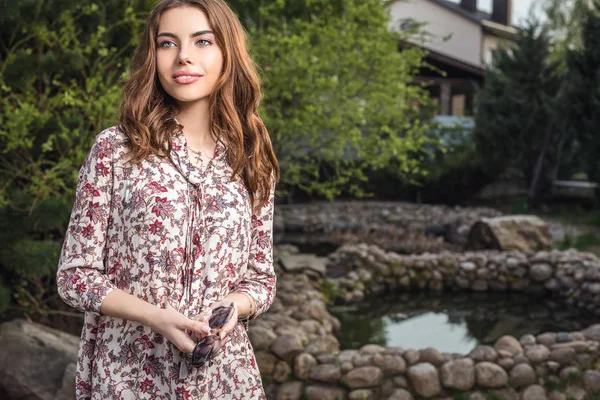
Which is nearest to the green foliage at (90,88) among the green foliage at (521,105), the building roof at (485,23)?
the green foliage at (521,105)

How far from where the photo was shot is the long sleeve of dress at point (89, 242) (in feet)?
4.79

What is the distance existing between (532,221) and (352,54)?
4280mm

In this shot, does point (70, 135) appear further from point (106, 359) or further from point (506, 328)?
point (506, 328)

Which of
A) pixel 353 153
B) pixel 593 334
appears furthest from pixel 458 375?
pixel 353 153

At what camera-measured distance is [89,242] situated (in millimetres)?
1477

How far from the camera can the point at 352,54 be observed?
6797 millimetres

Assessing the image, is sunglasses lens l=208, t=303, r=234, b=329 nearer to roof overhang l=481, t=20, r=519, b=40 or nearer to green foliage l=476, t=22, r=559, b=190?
green foliage l=476, t=22, r=559, b=190

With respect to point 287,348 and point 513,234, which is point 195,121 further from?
point 513,234

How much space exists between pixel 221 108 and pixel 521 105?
536 inches

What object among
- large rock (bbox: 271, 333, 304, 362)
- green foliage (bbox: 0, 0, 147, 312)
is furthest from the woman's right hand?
large rock (bbox: 271, 333, 304, 362)

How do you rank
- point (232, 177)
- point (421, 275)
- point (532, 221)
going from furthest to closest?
1. point (532, 221)
2. point (421, 275)
3. point (232, 177)

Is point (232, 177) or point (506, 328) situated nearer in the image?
point (232, 177)

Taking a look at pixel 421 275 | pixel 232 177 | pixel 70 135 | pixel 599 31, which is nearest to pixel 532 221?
pixel 421 275

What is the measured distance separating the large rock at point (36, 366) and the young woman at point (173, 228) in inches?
88.1
